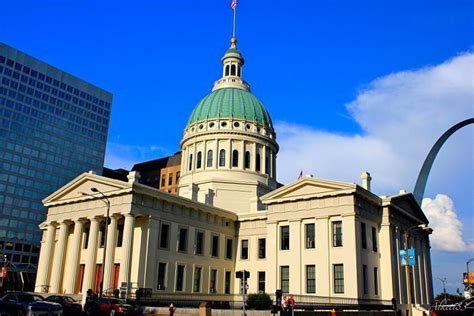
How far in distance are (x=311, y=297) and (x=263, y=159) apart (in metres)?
29.8

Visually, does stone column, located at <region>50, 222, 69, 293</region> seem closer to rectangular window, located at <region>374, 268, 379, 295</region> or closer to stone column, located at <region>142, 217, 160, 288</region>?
stone column, located at <region>142, 217, 160, 288</region>

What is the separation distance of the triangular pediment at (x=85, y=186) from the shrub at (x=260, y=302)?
15687 millimetres

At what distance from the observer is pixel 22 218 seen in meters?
107

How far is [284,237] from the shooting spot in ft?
170

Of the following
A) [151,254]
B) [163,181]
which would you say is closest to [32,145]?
[163,181]

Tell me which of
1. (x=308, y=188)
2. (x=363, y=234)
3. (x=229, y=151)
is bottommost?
(x=363, y=234)

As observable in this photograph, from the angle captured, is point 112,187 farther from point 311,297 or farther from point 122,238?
point 311,297

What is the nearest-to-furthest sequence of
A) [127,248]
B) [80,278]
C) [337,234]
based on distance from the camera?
[127,248], [337,234], [80,278]

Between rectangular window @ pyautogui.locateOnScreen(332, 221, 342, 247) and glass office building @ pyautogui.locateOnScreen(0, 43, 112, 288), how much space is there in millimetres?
74622

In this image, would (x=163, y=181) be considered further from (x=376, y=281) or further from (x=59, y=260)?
(x=376, y=281)

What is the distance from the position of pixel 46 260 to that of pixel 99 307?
2117 cm

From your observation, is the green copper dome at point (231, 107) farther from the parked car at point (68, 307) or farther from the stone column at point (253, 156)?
the parked car at point (68, 307)

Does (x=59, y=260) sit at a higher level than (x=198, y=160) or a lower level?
lower

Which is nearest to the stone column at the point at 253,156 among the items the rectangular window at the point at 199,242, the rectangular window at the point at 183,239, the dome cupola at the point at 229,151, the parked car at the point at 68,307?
the dome cupola at the point at 229,151
